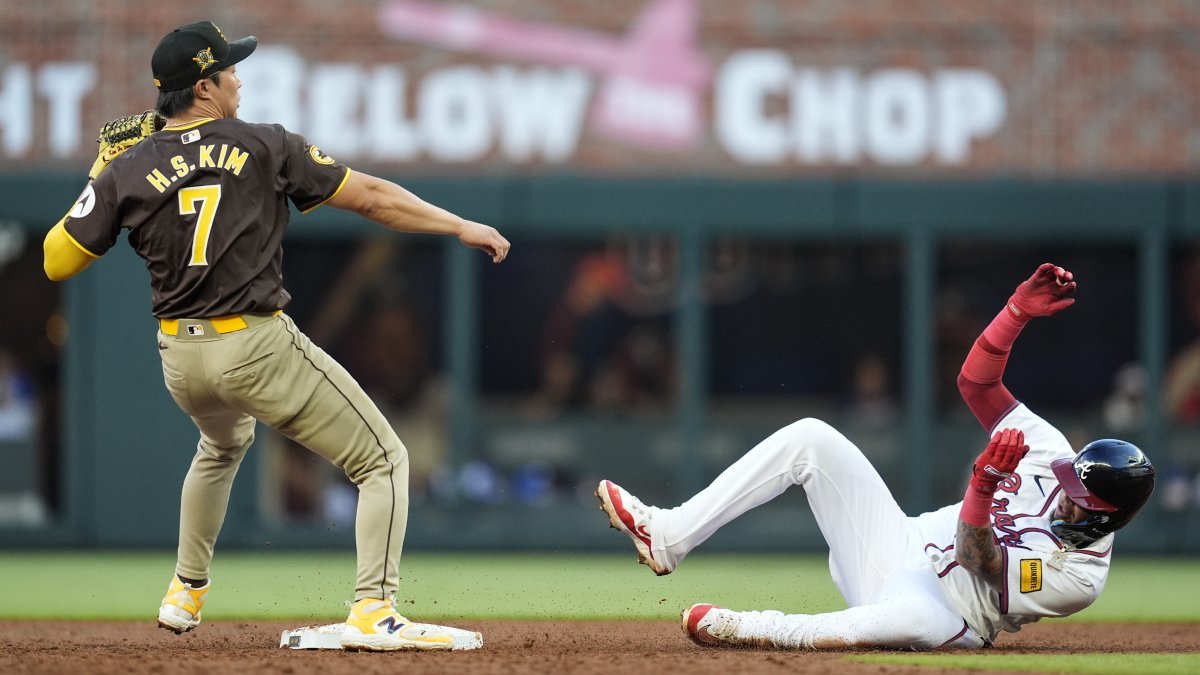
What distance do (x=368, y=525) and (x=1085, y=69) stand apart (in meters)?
9.13

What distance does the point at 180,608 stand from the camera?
579 centimetres

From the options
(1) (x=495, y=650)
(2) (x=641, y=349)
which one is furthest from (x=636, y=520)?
(2) (x=641, y=349)

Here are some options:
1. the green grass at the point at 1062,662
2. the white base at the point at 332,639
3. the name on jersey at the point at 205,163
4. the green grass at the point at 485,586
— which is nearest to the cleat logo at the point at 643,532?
the white base at the point at 332,639

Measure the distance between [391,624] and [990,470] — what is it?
2119 mm

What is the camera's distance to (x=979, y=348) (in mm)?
5738

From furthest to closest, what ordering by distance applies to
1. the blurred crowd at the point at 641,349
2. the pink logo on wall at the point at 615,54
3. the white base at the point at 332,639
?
the pink logo on wall at the point at 615,54, the blurred crowd at the point at 641,349, the white base at the point at 332,639

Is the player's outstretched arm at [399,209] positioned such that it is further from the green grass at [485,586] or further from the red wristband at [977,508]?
the green grass at [485,586]

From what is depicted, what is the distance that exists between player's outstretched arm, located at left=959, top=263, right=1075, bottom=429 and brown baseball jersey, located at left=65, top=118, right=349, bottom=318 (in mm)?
2527

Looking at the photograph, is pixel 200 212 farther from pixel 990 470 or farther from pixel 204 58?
pixel 990 470

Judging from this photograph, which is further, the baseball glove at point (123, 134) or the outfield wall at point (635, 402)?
the outfield wall at point (635, 402)

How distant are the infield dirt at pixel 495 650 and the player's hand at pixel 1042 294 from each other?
4.11 ft

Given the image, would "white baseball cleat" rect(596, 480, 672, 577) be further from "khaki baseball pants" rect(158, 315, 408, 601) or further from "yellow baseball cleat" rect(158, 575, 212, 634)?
"yellow baseball cleat" rect(158, 575, 212, 634)

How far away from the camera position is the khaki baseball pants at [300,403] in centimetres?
532

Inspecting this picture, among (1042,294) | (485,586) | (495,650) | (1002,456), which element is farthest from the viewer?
(485,586)
